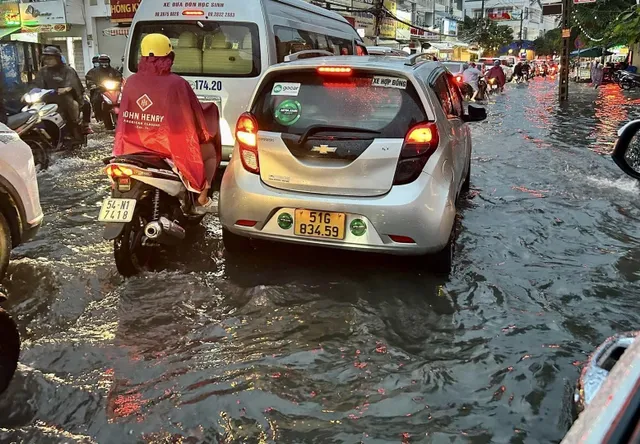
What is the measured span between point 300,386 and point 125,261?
192cm

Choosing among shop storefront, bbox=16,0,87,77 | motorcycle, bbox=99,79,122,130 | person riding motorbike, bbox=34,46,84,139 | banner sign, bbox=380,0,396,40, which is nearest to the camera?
Answer: person riding motorbike, bbox=34,46,84,139

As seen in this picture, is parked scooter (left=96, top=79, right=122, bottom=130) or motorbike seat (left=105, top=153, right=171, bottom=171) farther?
parked scooter (left=96, top=79, right=122, bottom=130)

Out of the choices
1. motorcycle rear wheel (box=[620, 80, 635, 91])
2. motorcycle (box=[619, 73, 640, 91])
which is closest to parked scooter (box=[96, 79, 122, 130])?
motorcycle (box=[619, 73, 640, 91])

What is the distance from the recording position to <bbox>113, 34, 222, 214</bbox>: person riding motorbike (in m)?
4.50

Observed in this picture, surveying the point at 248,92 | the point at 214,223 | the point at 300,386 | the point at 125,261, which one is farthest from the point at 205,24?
the point at 300,386

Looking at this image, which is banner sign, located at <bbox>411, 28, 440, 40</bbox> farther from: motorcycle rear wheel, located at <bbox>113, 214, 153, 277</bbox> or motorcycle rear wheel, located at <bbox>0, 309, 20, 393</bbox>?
motorcycle rear wheel, located at <bbox>0, 309, 20, 393</bbox>

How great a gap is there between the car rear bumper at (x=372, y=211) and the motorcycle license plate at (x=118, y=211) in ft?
2.30

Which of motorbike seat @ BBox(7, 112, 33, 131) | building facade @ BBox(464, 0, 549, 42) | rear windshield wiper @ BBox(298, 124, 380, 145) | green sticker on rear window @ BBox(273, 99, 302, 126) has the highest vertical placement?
building facade @ BBox(464, 0, 549, 42)

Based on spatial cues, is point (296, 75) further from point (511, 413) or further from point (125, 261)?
point (511, 413)

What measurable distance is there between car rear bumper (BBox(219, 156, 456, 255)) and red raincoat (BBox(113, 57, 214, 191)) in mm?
529

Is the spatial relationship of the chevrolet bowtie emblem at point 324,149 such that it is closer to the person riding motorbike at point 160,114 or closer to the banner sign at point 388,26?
the person riding motorbike at point 160,114

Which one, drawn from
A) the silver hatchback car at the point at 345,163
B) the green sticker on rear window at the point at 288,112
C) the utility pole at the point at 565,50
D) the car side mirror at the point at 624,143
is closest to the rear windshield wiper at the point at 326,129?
the silver hatchback car at the point at 345,163

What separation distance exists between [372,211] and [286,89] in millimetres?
1135

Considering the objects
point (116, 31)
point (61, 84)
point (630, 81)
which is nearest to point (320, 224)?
point (61, 84)
